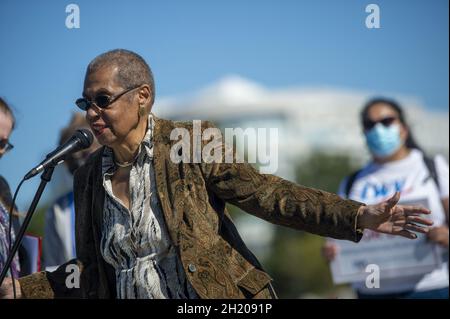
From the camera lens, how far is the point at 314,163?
5122cm

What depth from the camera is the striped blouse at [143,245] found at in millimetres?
4184

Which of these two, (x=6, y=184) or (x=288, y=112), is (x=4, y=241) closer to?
(x=6, y=184)

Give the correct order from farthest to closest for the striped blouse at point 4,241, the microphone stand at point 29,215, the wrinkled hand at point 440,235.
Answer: the wrinkled hand at point 440,235 < the striped blouse at point 4,241 < the microphone stand at point 29,215

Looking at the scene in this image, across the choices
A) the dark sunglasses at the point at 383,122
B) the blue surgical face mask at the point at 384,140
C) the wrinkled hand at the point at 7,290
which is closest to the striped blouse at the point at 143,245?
the wrinkled hand at the point at 7,290

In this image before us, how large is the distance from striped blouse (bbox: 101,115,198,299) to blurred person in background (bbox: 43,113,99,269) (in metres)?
3.17

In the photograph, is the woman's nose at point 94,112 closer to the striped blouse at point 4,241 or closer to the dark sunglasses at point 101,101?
the dark sunglasses at point 101,101

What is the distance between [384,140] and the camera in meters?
7.98

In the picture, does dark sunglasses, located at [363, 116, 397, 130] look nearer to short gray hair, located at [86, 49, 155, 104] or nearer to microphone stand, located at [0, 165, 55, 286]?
short gray hair, located at [86, 49, 155, 104]

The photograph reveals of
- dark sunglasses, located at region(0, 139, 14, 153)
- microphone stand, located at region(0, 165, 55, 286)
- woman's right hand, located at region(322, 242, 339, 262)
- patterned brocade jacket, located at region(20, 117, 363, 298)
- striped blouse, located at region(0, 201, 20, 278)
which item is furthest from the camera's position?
Result: woman's right hand, located at region(322, 242, 339, 262)

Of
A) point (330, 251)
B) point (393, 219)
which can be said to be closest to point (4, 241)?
point (393, 219)

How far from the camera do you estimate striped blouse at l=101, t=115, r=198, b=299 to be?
4184 mm

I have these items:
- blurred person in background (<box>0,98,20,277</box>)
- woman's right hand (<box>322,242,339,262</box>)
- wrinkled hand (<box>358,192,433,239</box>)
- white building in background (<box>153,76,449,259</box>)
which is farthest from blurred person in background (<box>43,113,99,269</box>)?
white building in background (<box>153,76,449,259</box>)

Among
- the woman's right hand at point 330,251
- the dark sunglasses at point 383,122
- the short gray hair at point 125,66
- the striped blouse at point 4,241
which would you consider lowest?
the woman's right hand at point 330,251
